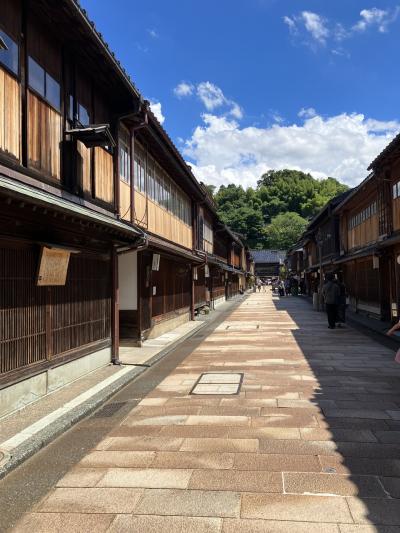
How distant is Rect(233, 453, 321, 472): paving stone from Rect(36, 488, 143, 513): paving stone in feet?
4.19

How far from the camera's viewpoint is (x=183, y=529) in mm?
3857

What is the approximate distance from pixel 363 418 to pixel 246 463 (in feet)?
8.45

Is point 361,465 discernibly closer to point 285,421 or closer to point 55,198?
point 285,421

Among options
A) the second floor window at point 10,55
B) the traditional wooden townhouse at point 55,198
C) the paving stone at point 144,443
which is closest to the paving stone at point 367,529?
the paving stone at point 144,443

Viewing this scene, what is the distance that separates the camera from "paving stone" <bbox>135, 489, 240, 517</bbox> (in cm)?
412

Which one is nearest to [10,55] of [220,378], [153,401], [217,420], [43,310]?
[43,310]

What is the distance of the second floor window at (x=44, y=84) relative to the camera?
25.9 ft

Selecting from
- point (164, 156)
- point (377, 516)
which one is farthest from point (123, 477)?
point (164, 156)

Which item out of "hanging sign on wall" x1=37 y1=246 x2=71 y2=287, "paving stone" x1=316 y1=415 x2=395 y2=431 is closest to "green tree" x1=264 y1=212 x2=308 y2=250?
"hanging sign on wall" x1=37 y1=246 x2=71 y2=287

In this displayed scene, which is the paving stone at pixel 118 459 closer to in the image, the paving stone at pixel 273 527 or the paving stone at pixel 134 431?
the paving stone at pixel 134 431

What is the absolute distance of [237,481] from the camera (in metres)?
4.74

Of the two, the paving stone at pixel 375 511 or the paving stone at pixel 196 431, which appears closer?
the paving stone at pixel 375 511

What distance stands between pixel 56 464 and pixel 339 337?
43.0 feet

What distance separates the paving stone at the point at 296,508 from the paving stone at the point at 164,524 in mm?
337
